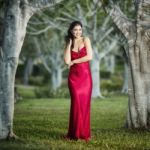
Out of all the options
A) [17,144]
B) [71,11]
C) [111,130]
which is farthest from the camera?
[71,11]

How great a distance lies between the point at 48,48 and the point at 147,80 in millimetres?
39707

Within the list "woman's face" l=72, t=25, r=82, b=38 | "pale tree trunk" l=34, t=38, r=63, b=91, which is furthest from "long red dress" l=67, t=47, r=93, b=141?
"pale tree trunk" l=34, t=38, r=63, b=91

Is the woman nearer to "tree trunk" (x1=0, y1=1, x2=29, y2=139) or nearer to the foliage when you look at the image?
"tree trunk" (x1=0, y1=1, x2=29, y2=139)

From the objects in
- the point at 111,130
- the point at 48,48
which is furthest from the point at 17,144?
the point at 48,48

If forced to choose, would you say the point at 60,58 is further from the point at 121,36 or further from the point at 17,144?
the point at 17,144

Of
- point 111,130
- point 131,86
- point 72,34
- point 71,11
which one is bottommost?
point 111,130

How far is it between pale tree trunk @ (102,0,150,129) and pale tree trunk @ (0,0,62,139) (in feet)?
11.3

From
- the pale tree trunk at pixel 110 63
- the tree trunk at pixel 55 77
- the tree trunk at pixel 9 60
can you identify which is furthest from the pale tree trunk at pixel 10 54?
the pale tree trunk at pixel 110 63

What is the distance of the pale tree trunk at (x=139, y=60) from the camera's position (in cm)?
1538

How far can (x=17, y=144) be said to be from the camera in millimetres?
11664

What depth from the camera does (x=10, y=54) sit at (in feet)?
41.6

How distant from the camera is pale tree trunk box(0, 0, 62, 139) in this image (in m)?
12.5

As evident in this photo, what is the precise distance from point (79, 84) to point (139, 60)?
3038 millimetres

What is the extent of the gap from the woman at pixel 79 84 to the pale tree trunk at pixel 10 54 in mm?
1065
